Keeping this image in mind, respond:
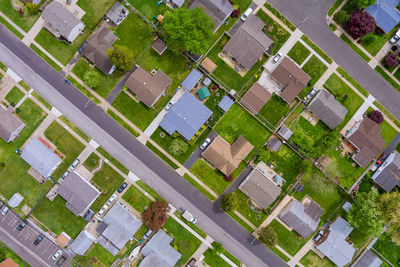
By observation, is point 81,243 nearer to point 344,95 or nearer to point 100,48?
point 100,48

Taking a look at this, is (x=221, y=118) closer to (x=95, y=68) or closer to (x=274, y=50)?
(x=274, y=50)

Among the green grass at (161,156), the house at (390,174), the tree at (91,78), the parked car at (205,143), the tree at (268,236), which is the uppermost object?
the house at (390,174)

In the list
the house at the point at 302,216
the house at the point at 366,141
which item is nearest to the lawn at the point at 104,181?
the house at the point at 302,216

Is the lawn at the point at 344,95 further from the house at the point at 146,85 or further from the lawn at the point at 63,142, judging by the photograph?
the lawn at the point at 63,142

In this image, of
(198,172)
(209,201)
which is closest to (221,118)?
(198,172)

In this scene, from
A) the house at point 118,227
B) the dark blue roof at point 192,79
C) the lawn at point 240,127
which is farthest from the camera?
the lawn at point 240,127

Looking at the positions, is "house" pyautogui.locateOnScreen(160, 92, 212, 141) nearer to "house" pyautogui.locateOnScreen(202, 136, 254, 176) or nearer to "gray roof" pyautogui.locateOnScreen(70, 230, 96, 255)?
"house" pyautogui.locateOnScreen(202, 136, 254, 176)

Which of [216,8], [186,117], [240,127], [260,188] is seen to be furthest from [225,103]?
[216,8]
